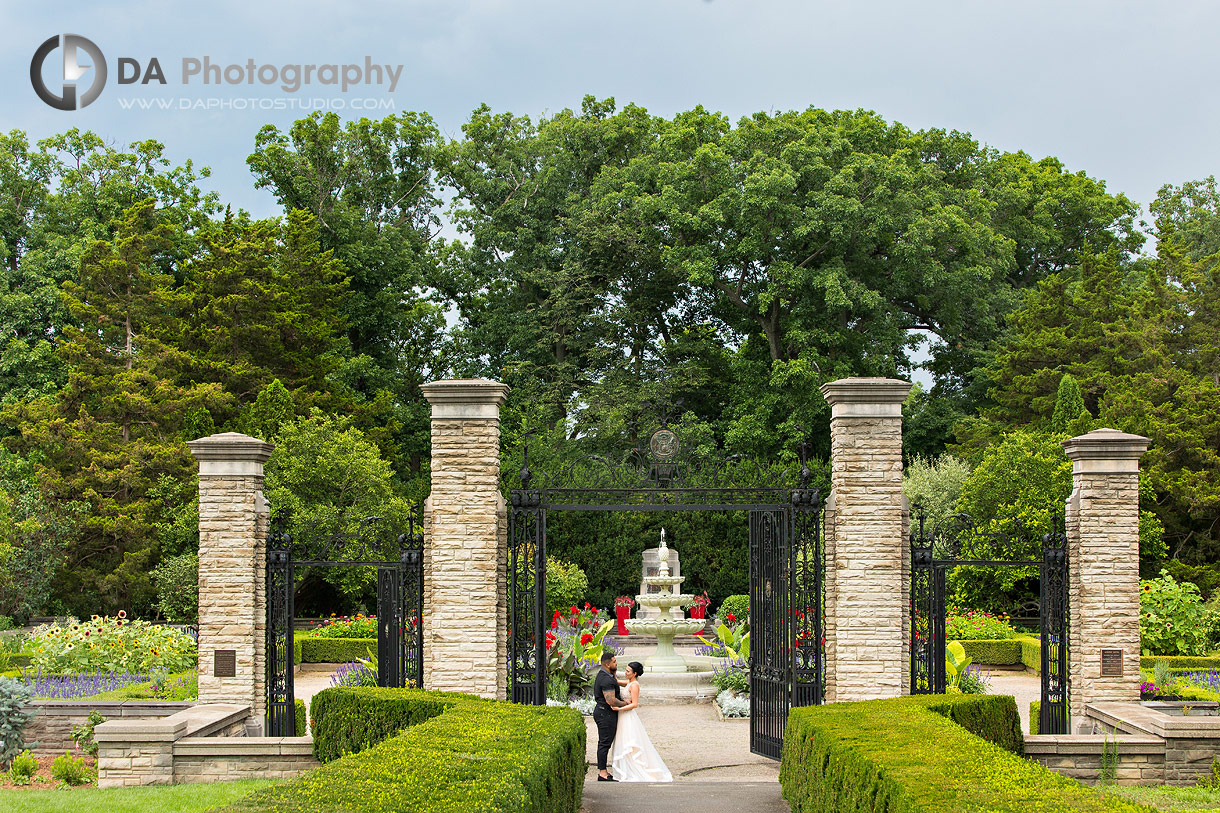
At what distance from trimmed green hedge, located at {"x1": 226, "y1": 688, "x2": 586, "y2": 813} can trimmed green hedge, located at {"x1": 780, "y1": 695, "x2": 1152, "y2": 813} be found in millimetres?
1738

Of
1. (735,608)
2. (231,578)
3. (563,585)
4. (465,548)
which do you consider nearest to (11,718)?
(231,578)

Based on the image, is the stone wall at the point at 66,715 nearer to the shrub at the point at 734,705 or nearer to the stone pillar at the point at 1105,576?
the shrub at the point at 734,705

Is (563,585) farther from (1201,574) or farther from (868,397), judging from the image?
(868,397)

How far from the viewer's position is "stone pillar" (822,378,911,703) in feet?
32.6

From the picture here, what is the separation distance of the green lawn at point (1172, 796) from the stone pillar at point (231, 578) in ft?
24.8

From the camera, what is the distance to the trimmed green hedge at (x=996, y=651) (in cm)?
1833

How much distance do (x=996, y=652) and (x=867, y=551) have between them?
9826 millimetres

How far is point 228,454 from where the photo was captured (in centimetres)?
1025

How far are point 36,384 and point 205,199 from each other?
7756mm

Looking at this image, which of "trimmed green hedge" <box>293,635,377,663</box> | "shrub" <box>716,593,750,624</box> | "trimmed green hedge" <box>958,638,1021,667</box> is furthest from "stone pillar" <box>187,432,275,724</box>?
"shrub" <box>716,593,750,624</box>

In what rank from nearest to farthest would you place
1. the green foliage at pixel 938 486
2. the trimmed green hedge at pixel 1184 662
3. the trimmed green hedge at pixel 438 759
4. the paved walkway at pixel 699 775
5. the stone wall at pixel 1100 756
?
1. the trimmed green hedge at pixel 438 759
2. the paved walkway at pixel 699 775
3. the stone wall at pixel 1100 756
4. the trimmed green hedge at pixel 1184 662
5. the green foliage at pixel 938 486

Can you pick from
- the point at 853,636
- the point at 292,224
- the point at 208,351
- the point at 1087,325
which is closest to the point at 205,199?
the point at 292,224

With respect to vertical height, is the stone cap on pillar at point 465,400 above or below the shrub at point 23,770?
above

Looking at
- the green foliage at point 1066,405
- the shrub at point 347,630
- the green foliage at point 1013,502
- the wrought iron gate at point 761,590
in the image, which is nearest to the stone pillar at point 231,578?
the wrought iron gate at point 761,590
